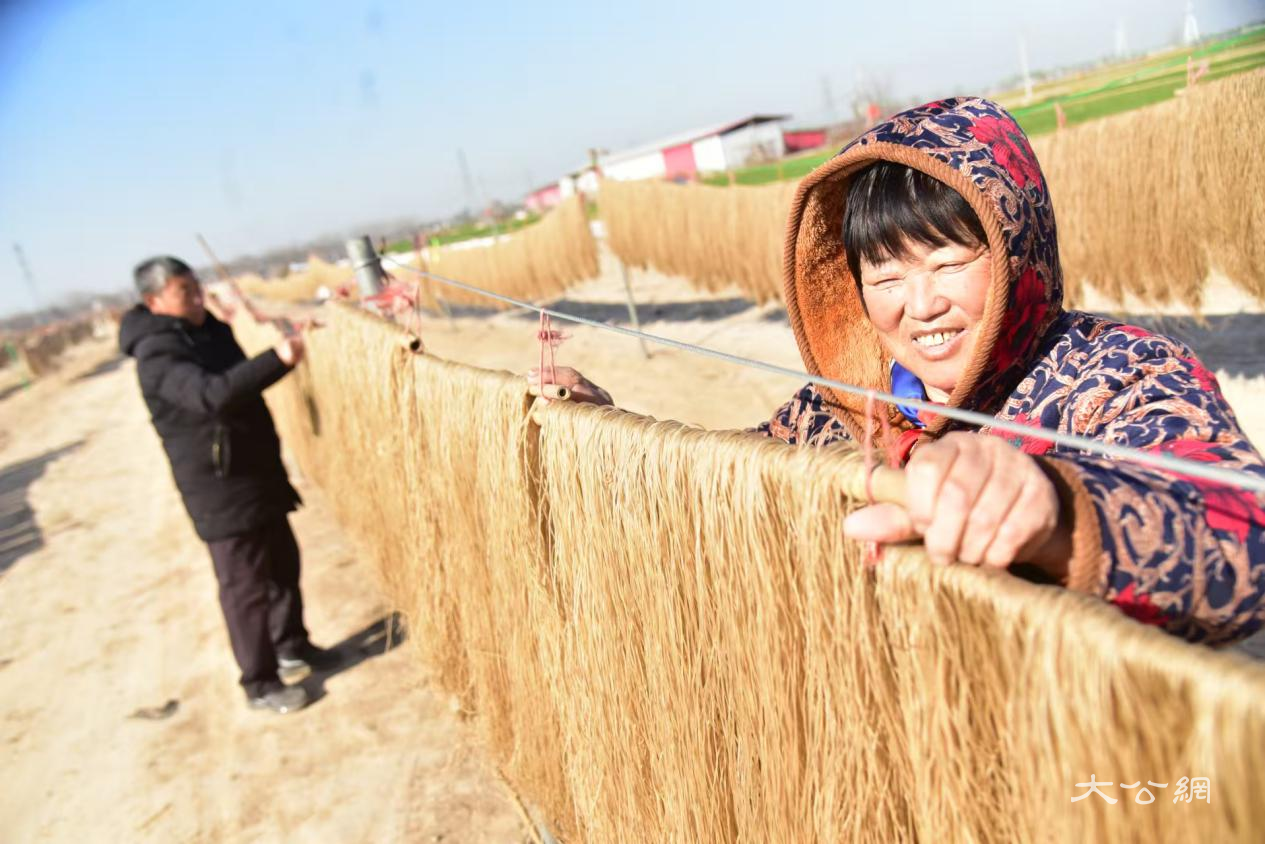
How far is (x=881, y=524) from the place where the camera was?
796mm

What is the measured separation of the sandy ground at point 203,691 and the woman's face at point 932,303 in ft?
7.27

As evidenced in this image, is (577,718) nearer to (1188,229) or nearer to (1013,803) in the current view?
(1013,803)

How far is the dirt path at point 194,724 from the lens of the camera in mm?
2945

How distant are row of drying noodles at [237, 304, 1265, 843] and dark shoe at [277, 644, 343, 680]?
7.32 feet

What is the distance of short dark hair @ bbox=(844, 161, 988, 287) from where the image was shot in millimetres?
1146

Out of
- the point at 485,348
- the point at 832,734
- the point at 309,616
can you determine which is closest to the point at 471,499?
the point at 832,734

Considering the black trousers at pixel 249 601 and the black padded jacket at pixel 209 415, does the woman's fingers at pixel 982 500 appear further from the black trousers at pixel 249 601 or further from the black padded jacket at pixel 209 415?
the black trousers at pixel 249 601

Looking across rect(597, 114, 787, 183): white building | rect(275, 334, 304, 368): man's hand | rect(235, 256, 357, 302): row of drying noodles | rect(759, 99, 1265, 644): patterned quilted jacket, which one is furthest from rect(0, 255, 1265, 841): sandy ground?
rect(597, 114, 787, 183): white building

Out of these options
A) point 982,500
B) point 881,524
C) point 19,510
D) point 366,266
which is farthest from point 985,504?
point 19,510

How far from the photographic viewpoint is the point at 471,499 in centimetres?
213

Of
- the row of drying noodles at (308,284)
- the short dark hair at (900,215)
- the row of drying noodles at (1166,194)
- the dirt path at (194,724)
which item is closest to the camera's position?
the short dark hair at (900,215)

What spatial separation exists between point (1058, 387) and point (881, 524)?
52 centimetres

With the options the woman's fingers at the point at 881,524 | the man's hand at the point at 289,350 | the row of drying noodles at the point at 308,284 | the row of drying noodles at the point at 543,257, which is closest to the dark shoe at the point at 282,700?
the man's hand at the point at 289,350

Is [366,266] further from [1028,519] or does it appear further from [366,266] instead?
[1028,519]
